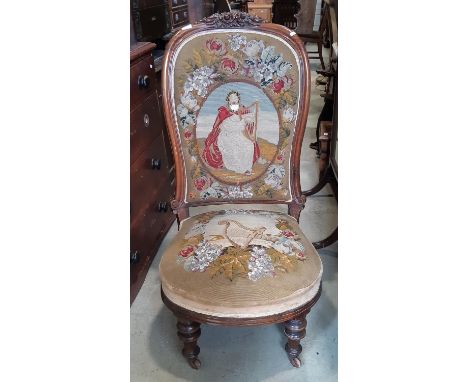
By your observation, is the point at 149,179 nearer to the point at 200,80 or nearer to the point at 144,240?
the point at 144,240

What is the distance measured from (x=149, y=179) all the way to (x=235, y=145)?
66 cm

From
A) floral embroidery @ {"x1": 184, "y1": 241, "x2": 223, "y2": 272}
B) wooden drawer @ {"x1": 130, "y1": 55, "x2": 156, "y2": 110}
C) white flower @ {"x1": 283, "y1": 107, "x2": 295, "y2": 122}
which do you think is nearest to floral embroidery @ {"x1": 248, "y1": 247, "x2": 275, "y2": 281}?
floral embroidery @ {"x1": 184, "y1": 241, "x2": 223, "y2": 272}

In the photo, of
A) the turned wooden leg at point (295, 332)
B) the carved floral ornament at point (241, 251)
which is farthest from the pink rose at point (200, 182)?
the turned wooden leg at point (295, 332)

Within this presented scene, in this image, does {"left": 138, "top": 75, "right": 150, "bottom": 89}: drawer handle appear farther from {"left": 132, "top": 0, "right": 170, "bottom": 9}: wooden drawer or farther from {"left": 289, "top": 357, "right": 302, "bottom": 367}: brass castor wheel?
{"left": 289, "top": 357, "right": 302, "bottom": 367}: brass castor wheel

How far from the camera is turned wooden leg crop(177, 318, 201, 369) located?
1406 millimetres

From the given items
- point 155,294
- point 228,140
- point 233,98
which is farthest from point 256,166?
point 155,294

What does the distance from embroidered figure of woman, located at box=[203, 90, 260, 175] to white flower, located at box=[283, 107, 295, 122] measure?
0.35ft

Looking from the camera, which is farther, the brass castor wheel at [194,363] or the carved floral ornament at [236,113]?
the brass castor wheel at [194,363]

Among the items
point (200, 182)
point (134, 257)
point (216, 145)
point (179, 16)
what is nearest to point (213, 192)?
point (200, 182)

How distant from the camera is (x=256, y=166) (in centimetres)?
154

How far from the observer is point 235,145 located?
1506 millimetres

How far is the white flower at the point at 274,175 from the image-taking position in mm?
1547

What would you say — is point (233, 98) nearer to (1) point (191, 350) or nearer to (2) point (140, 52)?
(2) point (140, 52)

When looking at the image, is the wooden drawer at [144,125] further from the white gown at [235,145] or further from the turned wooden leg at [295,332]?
the turned wooden leg at [295,332]
